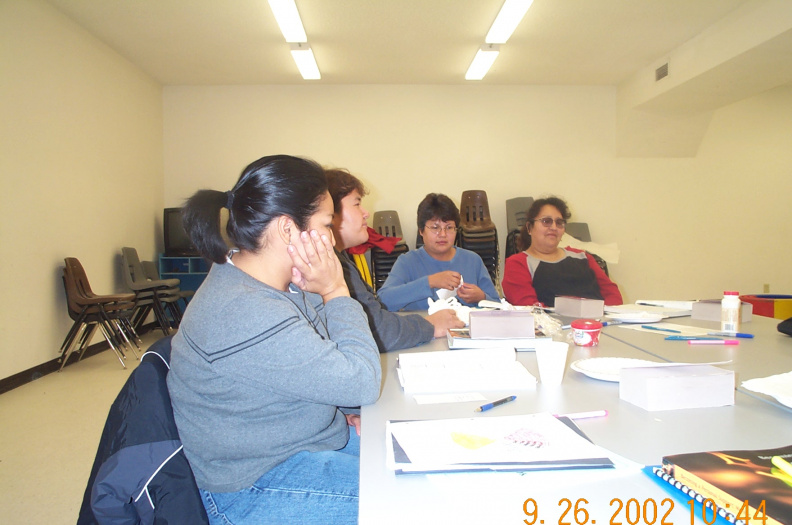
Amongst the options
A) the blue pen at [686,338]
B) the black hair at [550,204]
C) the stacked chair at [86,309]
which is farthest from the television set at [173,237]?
the blue pen at [686,338]

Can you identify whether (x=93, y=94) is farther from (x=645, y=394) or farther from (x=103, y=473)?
(x=645, y=394)

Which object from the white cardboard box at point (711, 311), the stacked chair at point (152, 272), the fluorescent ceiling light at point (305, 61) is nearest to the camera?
the white cardboard box at point (711, 311)

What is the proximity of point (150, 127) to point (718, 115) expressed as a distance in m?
6.84

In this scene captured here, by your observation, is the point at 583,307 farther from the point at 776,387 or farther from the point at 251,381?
the point at 251,381

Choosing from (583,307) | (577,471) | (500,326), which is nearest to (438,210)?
(583,307)

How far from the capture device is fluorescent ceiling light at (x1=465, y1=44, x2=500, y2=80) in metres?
4.96

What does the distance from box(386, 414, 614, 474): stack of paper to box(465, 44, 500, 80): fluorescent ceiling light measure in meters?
4.71

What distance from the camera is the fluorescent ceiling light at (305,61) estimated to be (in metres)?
4.86

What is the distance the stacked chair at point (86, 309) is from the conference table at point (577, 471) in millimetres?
3573

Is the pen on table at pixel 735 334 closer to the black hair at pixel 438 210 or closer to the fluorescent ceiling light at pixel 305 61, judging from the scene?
the black hair at pixel 438 210

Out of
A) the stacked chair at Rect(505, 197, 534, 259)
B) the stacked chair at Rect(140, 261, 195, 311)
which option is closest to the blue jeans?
the stacked chair at Rect(140, 261, 195, 311)

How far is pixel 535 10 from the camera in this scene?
425 centimetres

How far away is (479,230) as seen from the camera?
5613 millimetres

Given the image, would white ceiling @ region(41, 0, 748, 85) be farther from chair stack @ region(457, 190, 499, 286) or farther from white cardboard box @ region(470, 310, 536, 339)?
white cardboard box @ region(470, 310, 536, 339)
